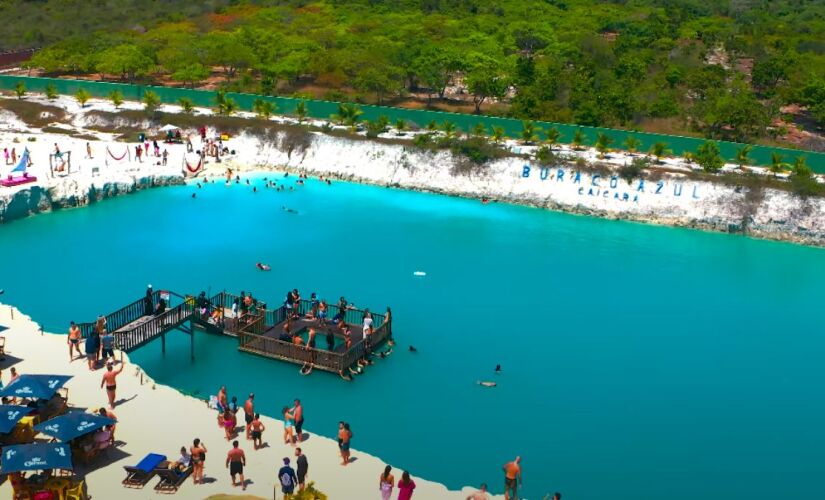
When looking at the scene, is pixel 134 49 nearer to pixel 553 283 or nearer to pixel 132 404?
pixel 553 283

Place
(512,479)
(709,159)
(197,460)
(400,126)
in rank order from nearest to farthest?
(197,460), (512,479), (709,159), (400,126)

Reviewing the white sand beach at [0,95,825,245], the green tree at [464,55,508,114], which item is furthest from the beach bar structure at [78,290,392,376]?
the green tree at [464,55,508,114]

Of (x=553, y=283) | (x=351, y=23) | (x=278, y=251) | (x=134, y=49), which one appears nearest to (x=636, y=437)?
(x=553, y=283)

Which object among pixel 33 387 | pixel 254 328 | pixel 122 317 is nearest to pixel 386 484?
pixel 33 387

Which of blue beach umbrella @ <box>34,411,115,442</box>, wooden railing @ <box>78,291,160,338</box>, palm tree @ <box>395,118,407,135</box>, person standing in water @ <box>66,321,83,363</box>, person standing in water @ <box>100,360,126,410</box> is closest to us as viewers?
blue beach umbrella @ <box>34,411,115,442</box>

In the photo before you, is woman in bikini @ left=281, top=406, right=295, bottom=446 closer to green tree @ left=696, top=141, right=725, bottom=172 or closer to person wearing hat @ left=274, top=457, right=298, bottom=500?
person wearing hat @ left=274, top=457, right=298, bottom=500

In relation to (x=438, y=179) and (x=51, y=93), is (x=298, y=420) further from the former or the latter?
(x=51, y=93)

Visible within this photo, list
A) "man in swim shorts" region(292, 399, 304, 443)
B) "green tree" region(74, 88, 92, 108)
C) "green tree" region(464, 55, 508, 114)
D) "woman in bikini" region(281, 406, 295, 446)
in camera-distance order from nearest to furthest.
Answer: "woman in bikini" region(281, 406, 295, 446) → "man in swim shorts" region(292, 399, 304, 443) → "green tree" region(74, 88, 92, 108) → "green tree" region(464, 55, 508, 114)
